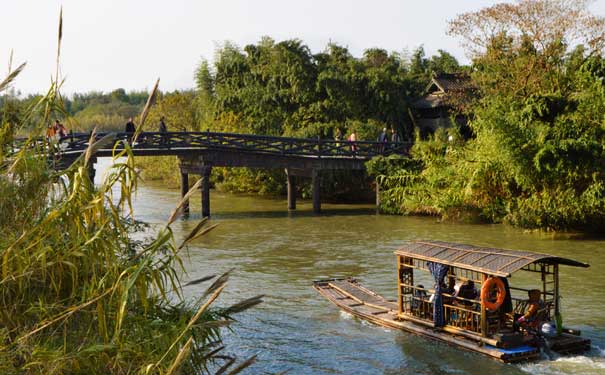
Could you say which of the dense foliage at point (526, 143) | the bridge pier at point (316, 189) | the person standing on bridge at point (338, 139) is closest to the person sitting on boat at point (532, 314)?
the dense foliage at point (526, 143)

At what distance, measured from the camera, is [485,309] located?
1351 centimetres

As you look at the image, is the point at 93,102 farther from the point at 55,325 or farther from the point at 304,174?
the point at 55,325

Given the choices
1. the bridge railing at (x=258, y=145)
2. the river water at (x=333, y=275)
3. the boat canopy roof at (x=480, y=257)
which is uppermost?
the bridge railing at (x=258, y=145)

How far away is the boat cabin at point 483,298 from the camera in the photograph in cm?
1341

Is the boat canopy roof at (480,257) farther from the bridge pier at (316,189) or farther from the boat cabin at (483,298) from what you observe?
the bridge pier at (316,189)

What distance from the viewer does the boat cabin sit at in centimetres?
1341

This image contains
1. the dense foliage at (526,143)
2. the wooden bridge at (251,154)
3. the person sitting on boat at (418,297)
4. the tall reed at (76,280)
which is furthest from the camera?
the wooden bridge at (251,154)

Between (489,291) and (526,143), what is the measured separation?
1471cm

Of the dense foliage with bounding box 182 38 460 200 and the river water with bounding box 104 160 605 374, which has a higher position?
the dense foliage with bounding box 182 38 460 200

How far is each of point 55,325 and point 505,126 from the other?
22.9 metres

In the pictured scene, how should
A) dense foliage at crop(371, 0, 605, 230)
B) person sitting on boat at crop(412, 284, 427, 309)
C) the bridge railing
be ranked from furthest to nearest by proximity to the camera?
the bridge railing → dense foliage at crop(371, 0, 605, 230) → person sitting on boat at crop(412, 284, 427, 309)

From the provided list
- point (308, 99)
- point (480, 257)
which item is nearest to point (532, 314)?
point (480, 257)

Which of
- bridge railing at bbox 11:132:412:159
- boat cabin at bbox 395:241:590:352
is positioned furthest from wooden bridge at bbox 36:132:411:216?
boat cabin at bbox 395:241:590:352

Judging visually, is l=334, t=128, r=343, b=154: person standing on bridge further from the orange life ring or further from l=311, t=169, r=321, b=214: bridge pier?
the orange life ring
